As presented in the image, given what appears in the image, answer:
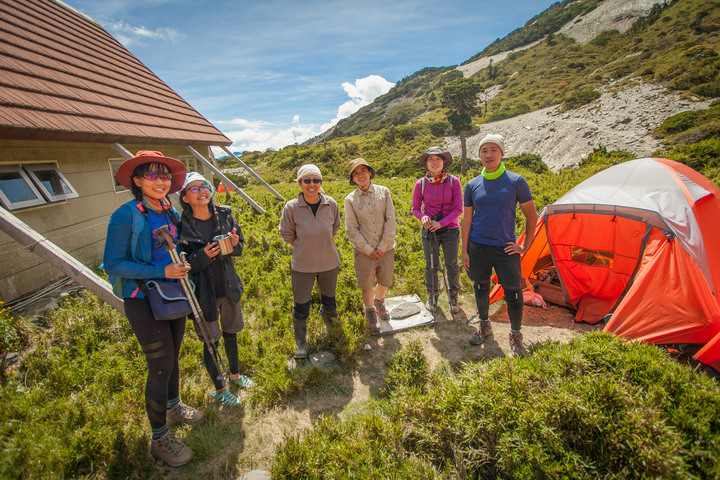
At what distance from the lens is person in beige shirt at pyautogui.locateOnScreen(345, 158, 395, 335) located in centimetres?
418

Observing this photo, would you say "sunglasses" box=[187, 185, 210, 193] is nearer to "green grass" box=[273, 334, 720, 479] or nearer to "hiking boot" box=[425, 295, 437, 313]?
"green grass" box=[273, 334, 720, 479]

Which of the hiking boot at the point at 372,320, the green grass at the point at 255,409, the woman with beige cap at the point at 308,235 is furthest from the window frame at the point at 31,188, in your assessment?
the hiking boot at the point at 372,320

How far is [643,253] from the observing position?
416 centimetres

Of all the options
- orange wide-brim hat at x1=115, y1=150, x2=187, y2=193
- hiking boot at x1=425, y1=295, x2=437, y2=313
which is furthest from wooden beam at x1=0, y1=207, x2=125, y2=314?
hiking boot at x1=425, y1=295, x2=437, y2=313

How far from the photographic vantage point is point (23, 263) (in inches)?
194

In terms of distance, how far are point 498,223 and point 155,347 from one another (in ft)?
12.1

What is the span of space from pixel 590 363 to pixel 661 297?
1926 mm

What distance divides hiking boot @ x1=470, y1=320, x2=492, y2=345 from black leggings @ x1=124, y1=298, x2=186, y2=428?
361 centimetres

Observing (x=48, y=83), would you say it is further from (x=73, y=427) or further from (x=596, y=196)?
(x=596, y=196)

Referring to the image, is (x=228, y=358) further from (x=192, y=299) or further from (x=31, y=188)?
(x=31, y=188)

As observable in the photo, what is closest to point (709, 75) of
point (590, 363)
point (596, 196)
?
point (596, 196)

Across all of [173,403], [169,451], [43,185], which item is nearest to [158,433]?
[169,451]

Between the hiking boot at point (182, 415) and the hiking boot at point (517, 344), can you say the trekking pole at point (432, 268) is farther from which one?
the hiking boot at point (182, 415)

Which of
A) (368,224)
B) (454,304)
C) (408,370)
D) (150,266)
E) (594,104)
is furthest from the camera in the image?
(594,104)
